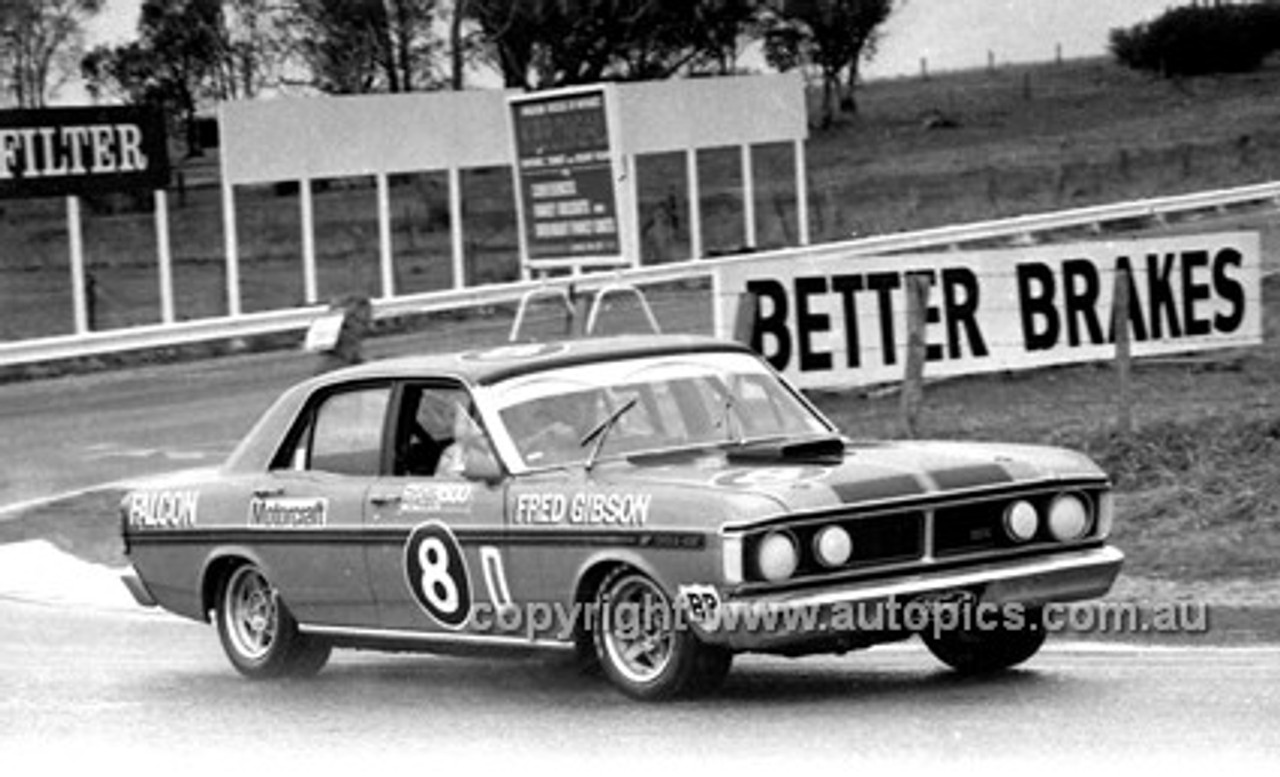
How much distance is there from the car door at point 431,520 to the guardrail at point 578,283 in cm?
1715

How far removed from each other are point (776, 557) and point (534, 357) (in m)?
1.97

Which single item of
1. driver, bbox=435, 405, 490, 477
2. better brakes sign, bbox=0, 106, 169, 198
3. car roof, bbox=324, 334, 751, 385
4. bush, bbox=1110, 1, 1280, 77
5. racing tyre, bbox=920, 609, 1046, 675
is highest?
bush, bbox=1110, 1, 1280, 77

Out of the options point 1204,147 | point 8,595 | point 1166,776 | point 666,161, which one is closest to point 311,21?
point 666,161

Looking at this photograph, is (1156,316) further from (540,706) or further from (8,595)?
(540,706)

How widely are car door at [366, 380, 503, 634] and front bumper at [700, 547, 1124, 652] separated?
1.33 metres

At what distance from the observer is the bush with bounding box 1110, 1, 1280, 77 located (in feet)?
242

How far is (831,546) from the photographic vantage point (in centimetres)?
1108

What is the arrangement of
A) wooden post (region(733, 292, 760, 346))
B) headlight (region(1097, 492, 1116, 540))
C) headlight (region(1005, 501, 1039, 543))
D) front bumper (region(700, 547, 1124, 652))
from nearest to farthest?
1. front bumper (region(700, 547, 1124, 652))
2. headlight (region(1005, 501, 1039, 543))
3. headlight (region(1097, 492, 1116, 540))
4. wooden post (region(733, 292, 760, 346))

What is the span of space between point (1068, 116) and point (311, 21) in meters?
Result: 18.9

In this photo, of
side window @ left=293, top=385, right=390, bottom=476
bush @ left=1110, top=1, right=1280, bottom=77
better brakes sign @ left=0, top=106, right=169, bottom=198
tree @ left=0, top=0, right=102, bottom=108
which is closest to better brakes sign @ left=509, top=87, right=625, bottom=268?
better brakes sign @ left=0, top=106, right=169, bottom=198

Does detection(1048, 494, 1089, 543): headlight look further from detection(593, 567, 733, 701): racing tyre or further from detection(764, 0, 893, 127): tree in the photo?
detection(764, 0, 893, 127): tree

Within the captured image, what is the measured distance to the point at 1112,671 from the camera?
11812 mm

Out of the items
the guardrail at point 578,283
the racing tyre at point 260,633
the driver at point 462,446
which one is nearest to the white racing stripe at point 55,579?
the racing tyre at point 260,633

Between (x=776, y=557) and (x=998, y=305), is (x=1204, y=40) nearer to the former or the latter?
(x=998, y=305)
